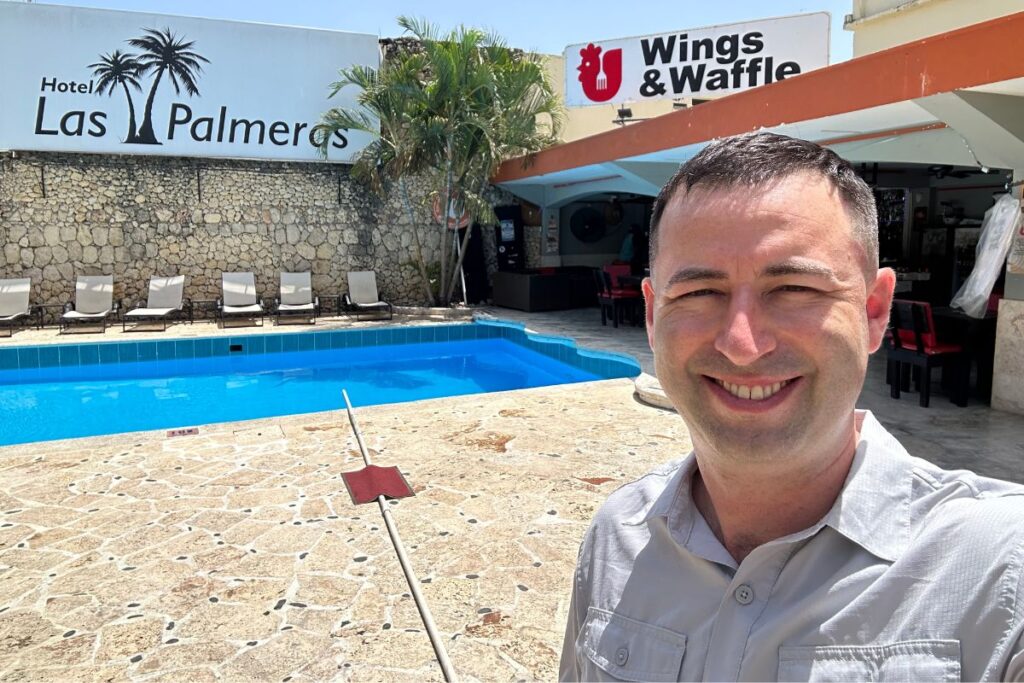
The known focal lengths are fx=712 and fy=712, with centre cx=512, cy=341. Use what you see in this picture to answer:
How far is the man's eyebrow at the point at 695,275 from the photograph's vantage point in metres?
0.79

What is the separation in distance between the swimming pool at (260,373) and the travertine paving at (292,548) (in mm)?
2069

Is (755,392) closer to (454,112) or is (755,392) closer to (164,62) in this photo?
(454,112)

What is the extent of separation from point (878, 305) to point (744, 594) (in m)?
0.37

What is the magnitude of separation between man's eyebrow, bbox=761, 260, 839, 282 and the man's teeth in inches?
4.6

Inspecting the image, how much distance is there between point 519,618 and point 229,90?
38.0 ft

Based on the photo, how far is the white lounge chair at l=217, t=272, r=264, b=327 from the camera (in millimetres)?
11609

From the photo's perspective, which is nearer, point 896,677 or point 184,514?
point 896,677

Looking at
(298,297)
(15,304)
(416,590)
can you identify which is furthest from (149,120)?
(416,590)

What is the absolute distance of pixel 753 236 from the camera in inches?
31.0

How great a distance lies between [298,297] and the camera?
1203 centimetres

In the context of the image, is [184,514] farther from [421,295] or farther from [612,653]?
[421,295]

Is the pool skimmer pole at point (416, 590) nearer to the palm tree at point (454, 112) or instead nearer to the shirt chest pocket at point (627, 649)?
the shirt chest pocket at point (627, 649)

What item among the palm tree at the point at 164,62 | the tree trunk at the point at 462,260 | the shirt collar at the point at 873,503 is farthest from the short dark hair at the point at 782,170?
the palm tree at the point at 164,62

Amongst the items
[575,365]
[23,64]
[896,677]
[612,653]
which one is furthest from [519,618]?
[23,64]
